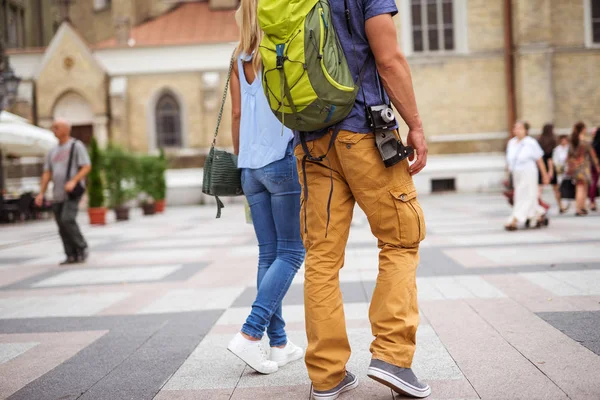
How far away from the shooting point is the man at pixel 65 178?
938 centimetres

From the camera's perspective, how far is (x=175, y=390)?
3512 mm

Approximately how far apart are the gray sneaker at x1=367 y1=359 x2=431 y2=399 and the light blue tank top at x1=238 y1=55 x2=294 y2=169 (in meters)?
1.32

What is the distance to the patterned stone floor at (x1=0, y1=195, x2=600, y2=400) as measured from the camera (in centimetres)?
350

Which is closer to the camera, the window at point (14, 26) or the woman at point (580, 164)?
the woman at point (580, 164)

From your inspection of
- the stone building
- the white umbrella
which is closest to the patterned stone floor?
the white umbrella

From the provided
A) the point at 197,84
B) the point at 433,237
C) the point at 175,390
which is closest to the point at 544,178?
the point at 433,237

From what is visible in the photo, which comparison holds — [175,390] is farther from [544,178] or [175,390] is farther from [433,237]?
[544,178]

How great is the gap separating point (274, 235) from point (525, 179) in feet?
26.3

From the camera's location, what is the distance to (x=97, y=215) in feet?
58.9

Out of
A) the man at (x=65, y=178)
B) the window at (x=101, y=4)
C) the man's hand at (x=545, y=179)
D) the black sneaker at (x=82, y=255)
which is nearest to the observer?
the man at (x=65, y=178)

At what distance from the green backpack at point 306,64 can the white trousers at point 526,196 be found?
850 cm

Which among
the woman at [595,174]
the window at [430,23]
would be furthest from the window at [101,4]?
the woman at [595,174]

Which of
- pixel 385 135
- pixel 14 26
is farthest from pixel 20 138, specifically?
pixel 14 26

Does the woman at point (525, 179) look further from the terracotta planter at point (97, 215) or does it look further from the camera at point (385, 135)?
the terracotta planter at point (97, 215)
